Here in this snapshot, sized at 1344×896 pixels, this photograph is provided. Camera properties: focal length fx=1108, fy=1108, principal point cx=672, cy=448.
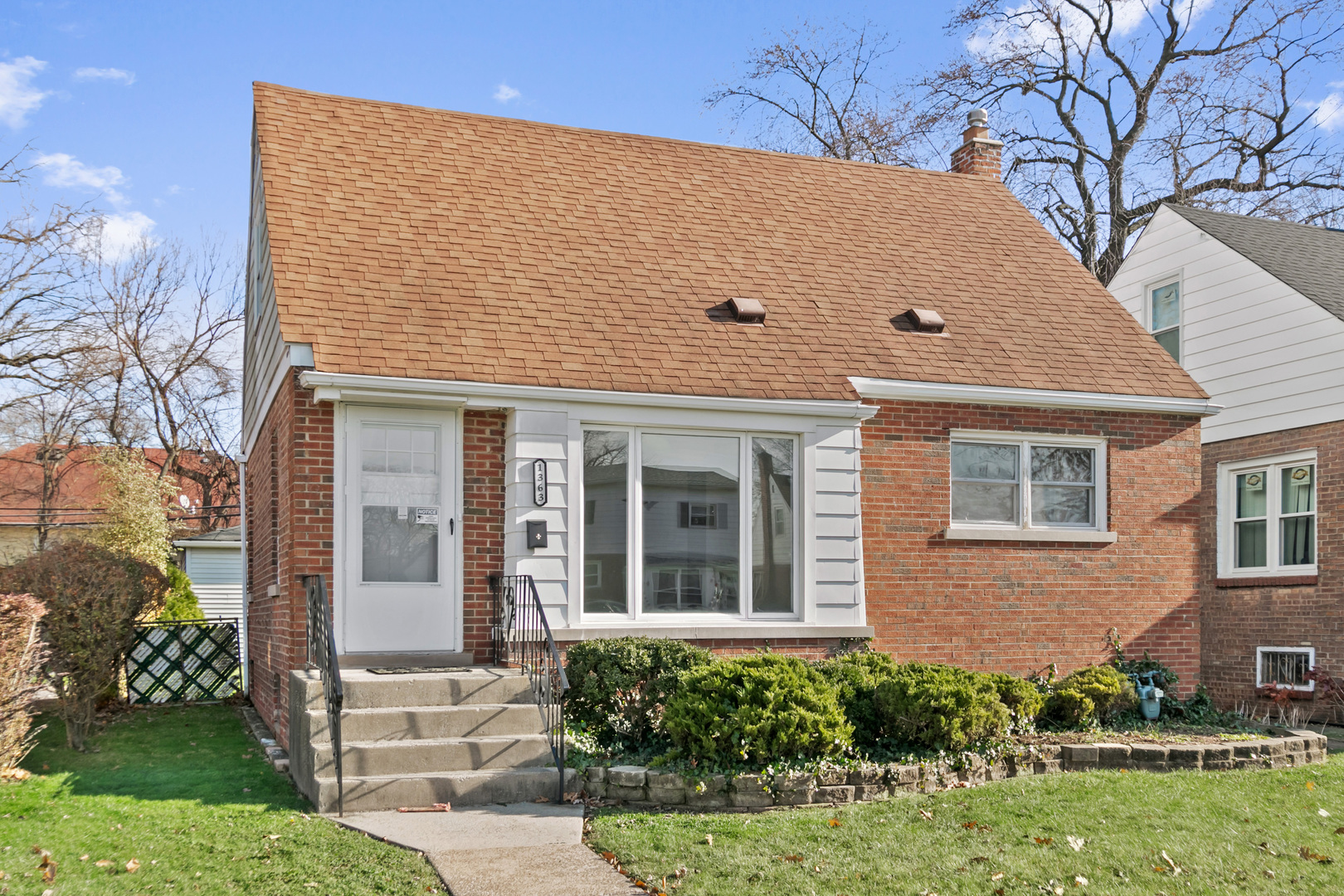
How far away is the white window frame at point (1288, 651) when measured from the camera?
1308 cm

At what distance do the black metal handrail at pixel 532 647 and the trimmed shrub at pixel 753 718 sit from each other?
81cm

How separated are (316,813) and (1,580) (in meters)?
5.63

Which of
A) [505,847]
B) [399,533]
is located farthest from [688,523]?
[505,847]

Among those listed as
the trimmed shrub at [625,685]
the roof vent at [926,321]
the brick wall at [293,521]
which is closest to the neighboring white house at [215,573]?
the brick wall at [293,521]

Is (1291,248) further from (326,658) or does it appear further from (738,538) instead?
(326,658)

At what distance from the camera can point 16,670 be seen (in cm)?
806

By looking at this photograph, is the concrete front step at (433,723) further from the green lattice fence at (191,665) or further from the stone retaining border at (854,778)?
the green lattice fence at (191,665)

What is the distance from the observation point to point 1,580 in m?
10.7

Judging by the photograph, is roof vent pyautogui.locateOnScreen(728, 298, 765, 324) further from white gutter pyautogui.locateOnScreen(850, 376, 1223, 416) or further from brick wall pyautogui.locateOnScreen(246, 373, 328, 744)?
brick wall pyautogui.locateOnScreen(246, 373, 328, 744)

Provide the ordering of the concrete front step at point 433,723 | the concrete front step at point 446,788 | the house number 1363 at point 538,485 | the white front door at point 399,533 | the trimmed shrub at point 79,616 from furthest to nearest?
1. the trimmed shrub at point 79,616
2. the house number 1363 at point 538,485
3. the white front door at point 399,533
4. the concrete front step at point 433,723
5. the concrete front step at point 446,788

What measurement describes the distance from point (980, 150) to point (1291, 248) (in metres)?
4.54

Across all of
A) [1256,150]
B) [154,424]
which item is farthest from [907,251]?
[154,424]

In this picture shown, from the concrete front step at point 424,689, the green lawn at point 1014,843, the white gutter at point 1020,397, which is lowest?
the green lawn at point 1014,843

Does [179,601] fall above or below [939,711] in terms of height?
below
